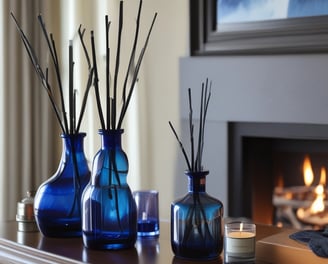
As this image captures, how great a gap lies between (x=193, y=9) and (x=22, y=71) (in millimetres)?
677

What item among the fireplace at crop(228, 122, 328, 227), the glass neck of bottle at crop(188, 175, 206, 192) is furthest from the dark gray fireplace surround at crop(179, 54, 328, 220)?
the glass neck of bottle at crop(188, 175, 206, 192)

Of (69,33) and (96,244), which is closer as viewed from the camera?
(96,244)

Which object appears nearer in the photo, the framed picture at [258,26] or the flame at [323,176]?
the framed picture at [258,26]

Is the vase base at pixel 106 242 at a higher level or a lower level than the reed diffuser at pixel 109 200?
lower

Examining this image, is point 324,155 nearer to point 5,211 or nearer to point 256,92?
point 256,92

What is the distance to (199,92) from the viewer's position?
2.32 metres

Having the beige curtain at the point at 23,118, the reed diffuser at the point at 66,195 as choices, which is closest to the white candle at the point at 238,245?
the reed diffuser at the point at 66,195

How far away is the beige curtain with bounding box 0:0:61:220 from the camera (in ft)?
8.50

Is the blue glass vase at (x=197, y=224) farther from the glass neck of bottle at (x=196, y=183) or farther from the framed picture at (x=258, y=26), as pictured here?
the framed picture at (x=258, y=26)

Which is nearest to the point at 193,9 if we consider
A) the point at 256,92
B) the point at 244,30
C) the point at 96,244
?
the point at 244,30

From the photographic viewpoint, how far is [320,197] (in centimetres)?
242

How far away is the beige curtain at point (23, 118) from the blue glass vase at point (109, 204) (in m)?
1.22

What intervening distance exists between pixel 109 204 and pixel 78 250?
112mm

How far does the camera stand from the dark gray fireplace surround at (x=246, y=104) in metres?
2.09
